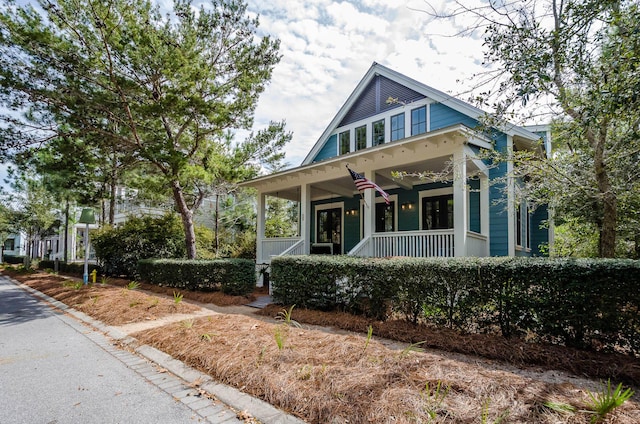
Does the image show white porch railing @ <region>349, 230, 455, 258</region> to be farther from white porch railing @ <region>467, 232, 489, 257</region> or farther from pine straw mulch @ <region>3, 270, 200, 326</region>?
pine straw mulch @ <region>3, 270, 200, 326</region>

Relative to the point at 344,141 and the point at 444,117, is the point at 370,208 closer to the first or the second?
the point at 444,117

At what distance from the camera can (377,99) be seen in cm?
1388

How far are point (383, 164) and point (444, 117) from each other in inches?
158

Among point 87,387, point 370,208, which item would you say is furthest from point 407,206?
point 87,387

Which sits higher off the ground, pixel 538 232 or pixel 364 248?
pixel 538 232

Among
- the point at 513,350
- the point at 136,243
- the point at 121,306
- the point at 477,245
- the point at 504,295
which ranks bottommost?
the point at 121,306

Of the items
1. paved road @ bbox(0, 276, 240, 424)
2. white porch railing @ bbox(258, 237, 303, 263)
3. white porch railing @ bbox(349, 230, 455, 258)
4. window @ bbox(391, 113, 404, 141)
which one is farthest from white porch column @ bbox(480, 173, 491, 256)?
paved road @ bbox(0, 276, 240, 424)

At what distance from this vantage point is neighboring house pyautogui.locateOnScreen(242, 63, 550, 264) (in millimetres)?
8344

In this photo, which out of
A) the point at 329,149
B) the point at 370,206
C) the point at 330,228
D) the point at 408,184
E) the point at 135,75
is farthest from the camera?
the point at 329,149

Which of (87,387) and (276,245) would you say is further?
(276,245)

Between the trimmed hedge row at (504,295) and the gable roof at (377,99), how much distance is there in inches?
302

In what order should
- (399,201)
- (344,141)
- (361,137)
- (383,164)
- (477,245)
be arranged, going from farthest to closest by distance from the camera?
(344,141) → (361,137) → (399,201) → (383,164) → (477,245)

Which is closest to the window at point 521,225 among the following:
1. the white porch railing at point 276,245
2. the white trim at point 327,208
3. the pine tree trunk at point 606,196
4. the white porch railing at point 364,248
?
the pine tree trunk at point 606,196

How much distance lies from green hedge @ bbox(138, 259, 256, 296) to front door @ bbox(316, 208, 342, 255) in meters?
5.37
